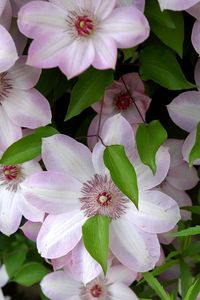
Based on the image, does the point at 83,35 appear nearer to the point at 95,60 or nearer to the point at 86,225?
the point at 95,60

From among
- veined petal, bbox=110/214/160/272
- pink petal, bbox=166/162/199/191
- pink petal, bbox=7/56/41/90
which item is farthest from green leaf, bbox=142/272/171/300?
pink petal, bbox=7/56/41/90

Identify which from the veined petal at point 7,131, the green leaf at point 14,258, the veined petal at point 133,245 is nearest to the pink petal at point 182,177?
the veined petal at point 133,245

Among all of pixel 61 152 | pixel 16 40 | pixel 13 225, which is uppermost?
pixel 16 40

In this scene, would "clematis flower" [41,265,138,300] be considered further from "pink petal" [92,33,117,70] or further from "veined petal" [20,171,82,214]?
"pink petal" [92,33,117,70]

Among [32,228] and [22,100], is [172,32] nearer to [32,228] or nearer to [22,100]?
[22,100]

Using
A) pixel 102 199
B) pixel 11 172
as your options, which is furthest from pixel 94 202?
pixel 11 172

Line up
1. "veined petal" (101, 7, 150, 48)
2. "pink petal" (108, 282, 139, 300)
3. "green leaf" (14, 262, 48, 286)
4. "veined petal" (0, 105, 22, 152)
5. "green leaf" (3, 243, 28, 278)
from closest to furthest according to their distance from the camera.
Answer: "veined petal" (101, 7, 150, 48), "veined petal" (0, 105, 22, 152), "pink petal" (108, 282, 139, 300), "green leaf" (14, 262, 48, 286), "green leaf" (3, 243, 28, 278)

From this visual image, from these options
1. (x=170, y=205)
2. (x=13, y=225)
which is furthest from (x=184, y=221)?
(x=13, y=225)

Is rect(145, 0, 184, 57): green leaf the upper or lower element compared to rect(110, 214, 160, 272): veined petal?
upper
